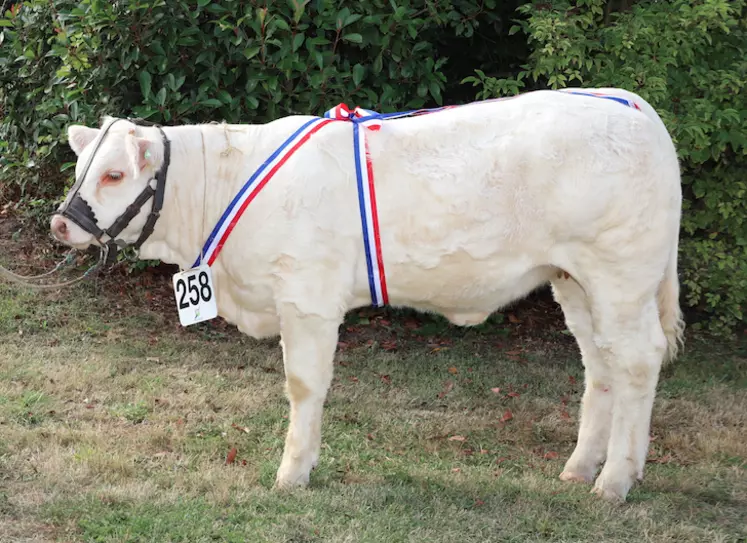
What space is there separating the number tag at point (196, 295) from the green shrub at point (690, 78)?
10.9 feet

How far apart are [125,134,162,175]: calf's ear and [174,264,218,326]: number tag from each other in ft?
1.85

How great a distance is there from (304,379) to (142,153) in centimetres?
131

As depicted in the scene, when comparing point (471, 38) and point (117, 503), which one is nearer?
point (117, 503)

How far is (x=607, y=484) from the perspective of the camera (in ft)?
15.5

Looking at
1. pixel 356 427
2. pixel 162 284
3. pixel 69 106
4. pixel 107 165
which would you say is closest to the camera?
pixel 107 165

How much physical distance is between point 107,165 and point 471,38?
182 inches

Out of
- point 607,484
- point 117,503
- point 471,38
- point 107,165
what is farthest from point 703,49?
point 117,503

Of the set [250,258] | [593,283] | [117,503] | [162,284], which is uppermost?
[250,258]

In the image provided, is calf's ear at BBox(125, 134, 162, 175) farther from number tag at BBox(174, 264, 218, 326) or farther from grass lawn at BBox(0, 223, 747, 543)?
grass lawn at BBox(0, 223, 747, 543)

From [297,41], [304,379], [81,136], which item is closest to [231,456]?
[304,379]

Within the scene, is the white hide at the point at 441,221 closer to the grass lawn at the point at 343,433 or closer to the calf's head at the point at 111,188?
the calf's head at the point at 111,188

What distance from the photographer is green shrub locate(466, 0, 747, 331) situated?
6902 mm

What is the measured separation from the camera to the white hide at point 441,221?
450 cm

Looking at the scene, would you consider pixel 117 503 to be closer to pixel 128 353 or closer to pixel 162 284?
pixel 128 353
